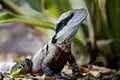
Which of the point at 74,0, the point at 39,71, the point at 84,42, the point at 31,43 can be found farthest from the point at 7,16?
the point at 31,43

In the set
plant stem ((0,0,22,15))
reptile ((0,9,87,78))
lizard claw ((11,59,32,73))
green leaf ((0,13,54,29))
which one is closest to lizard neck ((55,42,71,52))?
reptile ((0,9,87,78))

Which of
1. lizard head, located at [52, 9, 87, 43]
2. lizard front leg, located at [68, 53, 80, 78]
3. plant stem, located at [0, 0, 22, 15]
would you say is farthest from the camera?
plant stem, located at [0, 0, 22, 15]

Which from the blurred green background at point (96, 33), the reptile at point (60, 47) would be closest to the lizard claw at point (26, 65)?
the reptile at point (60, 47)

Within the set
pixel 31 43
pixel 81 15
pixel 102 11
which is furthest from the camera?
pixel 31 43

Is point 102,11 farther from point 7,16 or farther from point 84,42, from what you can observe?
point 7,16

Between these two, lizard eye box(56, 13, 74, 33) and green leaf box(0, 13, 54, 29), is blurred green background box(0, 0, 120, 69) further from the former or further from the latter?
lizard eye box(56, 13, 74, 33)

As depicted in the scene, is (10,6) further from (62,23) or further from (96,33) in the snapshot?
(62,23)

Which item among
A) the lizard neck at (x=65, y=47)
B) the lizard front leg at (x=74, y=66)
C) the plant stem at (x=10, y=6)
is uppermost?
the plant stem at (x=10, y=6)

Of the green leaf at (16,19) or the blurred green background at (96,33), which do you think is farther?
the blurred green background at (96,33)

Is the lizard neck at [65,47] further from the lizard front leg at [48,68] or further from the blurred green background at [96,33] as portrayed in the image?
the blurred green background at [96,33]
